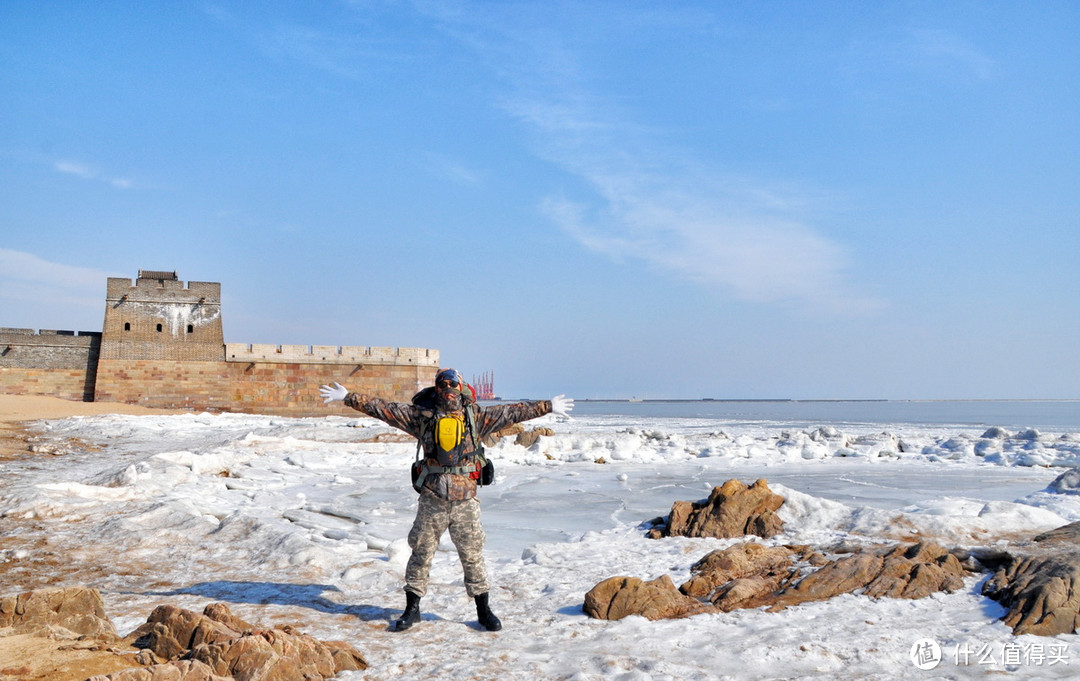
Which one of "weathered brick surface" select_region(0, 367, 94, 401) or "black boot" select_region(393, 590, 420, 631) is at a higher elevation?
"weathered brick surface" select_region(0, 367, 94, 401)

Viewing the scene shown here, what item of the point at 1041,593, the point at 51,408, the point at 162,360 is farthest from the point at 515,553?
the point at 162,360

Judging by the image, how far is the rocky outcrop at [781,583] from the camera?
4801 mm

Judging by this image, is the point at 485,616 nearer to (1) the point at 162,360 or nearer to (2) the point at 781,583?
(2) the point at 781,583

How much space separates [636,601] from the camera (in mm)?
4797

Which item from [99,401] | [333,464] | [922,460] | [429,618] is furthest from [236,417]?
[429,618]

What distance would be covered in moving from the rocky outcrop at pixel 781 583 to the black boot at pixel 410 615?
1.10 meters

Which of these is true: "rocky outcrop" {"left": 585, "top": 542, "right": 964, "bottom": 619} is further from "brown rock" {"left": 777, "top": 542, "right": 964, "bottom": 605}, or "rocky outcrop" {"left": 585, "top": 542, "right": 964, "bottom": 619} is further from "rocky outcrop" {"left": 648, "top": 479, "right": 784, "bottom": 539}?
"rocky outcrop" {"left": 648, "top": 479, "right": 784, "bottom": 539}

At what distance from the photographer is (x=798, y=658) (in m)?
3.92

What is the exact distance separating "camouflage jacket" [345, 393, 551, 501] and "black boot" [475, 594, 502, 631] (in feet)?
2.05

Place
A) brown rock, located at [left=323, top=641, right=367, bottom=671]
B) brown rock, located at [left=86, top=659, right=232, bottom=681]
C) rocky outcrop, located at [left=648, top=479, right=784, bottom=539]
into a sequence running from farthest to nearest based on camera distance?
rocky outcrop, located at [left=648, top=479, right=784, bottom=539]
brown rock, located at [left=323, top=641, right=367, bottom=671]
brown rock, located at [left=86, top=659, right=232, bottom=681]

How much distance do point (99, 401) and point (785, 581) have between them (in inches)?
1144

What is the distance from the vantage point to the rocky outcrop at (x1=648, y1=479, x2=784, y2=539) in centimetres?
698

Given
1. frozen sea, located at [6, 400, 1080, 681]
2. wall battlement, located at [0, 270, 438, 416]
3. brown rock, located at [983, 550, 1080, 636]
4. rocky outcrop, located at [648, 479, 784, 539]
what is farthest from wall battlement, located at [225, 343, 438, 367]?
brown rock, located at [983, 550, 1080, 636]

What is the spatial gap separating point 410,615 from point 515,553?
2290mm
